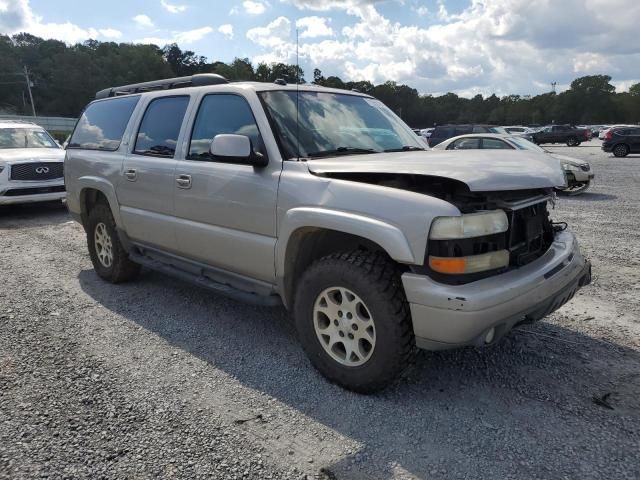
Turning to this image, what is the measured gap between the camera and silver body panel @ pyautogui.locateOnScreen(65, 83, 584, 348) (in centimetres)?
265

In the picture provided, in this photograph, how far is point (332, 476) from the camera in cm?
238

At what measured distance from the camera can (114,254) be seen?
5.21m

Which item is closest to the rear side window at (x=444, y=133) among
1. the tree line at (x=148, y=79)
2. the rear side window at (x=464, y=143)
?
the rear side window at (x=464, y=143)

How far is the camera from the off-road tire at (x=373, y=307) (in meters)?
2.79

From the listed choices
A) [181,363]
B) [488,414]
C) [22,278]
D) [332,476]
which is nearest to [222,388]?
[181,363]

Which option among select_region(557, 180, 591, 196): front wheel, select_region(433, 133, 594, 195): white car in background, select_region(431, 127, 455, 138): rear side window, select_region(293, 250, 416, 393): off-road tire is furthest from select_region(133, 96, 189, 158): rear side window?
select_region(431, 127, 455, 138): rear side window

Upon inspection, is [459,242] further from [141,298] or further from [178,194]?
[141,298]

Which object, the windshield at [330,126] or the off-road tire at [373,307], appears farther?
the windshield at [330,126]

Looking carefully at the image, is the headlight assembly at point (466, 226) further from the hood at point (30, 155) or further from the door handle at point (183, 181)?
the hood at point (30, 155)

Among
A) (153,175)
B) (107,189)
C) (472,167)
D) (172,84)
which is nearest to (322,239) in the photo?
(472,167)

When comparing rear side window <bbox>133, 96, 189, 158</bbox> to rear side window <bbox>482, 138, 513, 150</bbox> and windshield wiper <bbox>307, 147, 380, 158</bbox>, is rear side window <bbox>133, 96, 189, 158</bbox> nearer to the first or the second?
windshield wiper <bbox>307, 147, 380, 158</bbox>

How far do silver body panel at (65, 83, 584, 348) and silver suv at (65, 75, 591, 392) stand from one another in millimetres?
11

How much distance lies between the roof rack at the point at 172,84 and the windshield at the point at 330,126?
31.9 inches

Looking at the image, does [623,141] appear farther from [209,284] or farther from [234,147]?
[234,147]
